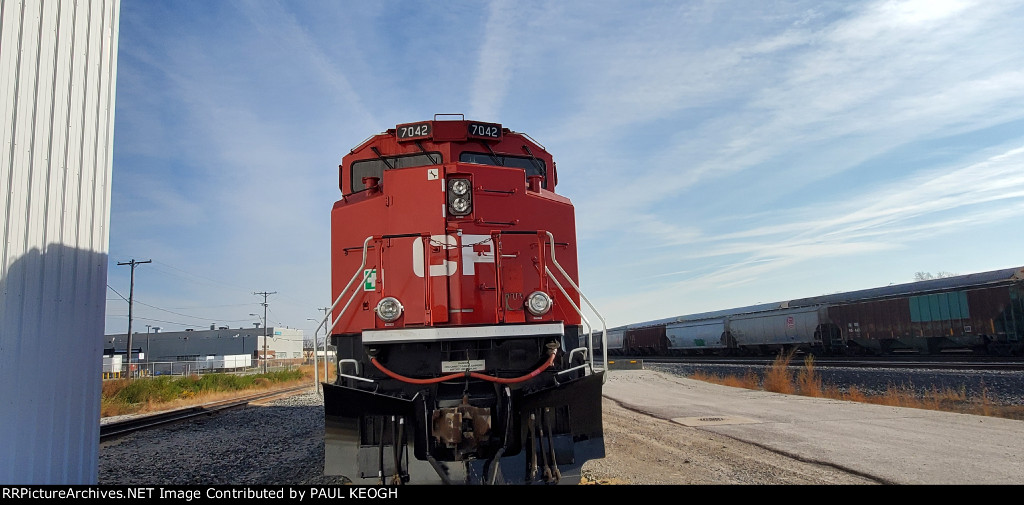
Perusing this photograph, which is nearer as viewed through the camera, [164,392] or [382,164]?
[382,164]

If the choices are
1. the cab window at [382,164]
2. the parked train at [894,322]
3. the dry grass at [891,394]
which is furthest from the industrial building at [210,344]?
the cab window at [382,164]

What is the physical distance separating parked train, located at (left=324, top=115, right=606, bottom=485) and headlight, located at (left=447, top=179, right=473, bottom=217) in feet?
0.04

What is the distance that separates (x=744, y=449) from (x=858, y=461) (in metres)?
1.48

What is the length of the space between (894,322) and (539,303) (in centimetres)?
2432

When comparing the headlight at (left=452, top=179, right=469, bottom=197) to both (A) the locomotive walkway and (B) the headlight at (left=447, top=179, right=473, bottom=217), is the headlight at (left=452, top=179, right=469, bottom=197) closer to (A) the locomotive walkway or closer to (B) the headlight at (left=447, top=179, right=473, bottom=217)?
(B) the headlight at (left=447, top=179, right=473, bottom=217)

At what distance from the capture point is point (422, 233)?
229 inches

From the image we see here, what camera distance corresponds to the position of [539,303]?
18.2ft

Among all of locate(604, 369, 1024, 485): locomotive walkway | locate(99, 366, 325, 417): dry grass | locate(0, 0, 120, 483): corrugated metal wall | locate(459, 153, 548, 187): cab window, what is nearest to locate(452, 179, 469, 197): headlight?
locate(459, 153, 548, 187): cab window

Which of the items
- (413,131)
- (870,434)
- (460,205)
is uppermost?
(413,131)

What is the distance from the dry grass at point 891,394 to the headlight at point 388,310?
449 inches

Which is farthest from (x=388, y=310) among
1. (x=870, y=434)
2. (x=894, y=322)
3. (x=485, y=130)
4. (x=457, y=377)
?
(x=894, y=322)

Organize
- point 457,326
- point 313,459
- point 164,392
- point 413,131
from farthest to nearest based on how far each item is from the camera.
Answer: point 164,392 < point 313,459 < point 413,131 < point 457,326

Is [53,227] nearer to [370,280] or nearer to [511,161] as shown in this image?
[370,280]
